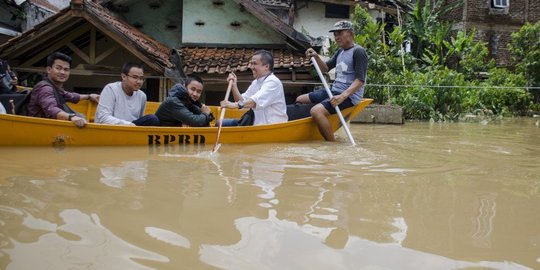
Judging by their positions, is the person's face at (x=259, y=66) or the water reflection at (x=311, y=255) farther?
the person's face at (x=259, y=66)

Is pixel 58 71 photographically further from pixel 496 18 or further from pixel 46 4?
pixel 496 18

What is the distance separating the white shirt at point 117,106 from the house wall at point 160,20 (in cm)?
685

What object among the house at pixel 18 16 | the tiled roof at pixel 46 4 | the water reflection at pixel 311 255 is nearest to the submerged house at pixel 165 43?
the house at pixel 18 16

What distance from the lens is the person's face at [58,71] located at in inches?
193

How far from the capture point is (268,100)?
555 cm

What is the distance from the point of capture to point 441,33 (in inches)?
642

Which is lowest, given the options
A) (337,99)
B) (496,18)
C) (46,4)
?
(337,99)

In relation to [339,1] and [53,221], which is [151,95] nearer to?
[339,1]

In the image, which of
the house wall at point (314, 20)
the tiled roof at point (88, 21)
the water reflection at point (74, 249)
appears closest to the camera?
the water reflection at point (74, 249)

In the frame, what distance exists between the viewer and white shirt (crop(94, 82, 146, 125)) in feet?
17.1

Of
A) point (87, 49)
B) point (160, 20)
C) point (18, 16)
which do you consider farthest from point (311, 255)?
point (18, 16)

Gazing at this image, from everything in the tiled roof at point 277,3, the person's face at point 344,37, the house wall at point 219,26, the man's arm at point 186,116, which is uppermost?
the tiled roof at point 277,3

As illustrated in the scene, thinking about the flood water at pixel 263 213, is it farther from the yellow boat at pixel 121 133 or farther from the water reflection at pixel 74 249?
the yellow boat at pixel 121 133

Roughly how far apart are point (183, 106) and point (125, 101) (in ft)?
2.34
